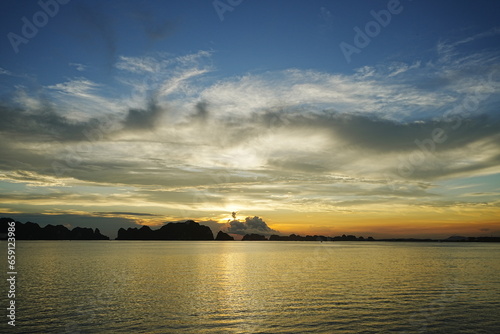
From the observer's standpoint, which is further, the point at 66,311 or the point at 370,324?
the point at 66,311

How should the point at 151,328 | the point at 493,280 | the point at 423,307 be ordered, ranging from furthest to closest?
the point at 493,280
the point at 423,307
the point at 151,328

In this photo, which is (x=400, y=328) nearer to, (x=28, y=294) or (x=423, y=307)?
(x=423, y=307)

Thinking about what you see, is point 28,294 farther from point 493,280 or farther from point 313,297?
point 493,280

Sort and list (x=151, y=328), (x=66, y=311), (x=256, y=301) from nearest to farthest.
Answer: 1. (x=151, y=328)
2. (x=66, y=311)
3. (x=256, y=301)

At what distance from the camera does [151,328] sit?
3616cm

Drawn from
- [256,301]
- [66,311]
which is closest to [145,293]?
[66,311]

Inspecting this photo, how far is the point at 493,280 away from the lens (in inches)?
2908

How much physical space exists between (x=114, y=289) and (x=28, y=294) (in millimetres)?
12437

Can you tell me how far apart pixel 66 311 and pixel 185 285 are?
84.4ft

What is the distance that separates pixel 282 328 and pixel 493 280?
6142cm

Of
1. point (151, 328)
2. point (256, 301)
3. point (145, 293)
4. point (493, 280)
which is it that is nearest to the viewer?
point (151, 328)

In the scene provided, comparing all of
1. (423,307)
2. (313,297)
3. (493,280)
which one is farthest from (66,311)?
(493,280)

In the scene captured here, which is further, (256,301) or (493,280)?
(493,280)

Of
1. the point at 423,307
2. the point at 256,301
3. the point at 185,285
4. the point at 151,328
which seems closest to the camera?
the point at 151,328
